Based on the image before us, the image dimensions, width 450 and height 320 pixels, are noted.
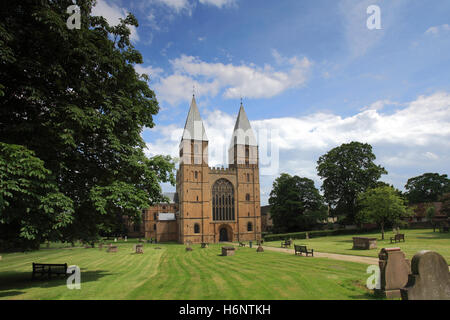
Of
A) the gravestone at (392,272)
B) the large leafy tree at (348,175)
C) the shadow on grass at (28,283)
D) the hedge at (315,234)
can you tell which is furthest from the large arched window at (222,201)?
the gravestone at (392,272)

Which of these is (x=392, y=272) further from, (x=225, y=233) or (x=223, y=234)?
(x=225, y=233)

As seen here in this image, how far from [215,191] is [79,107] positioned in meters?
44.9

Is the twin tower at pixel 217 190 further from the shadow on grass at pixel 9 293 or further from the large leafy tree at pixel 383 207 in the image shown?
the shadow on grass at pixel 9 293

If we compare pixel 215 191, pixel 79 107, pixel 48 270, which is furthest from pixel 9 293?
pixel 215 191

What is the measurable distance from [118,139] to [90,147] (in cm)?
132

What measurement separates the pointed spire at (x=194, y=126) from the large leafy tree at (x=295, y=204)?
19032 mm

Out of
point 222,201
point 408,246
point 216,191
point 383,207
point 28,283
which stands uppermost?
point 216,191

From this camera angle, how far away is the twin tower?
5253 centimetres

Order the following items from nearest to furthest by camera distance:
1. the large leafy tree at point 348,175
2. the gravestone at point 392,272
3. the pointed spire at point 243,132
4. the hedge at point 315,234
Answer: the gravestone at point 392,272
the hedge at point 315,234
the large leafy tree at point 348,175
the pointed spire at point 243,132

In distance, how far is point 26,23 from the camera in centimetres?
996

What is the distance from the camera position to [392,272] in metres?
8.55

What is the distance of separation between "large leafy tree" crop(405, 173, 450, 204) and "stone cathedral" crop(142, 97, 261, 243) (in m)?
39.7

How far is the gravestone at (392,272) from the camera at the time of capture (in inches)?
332
